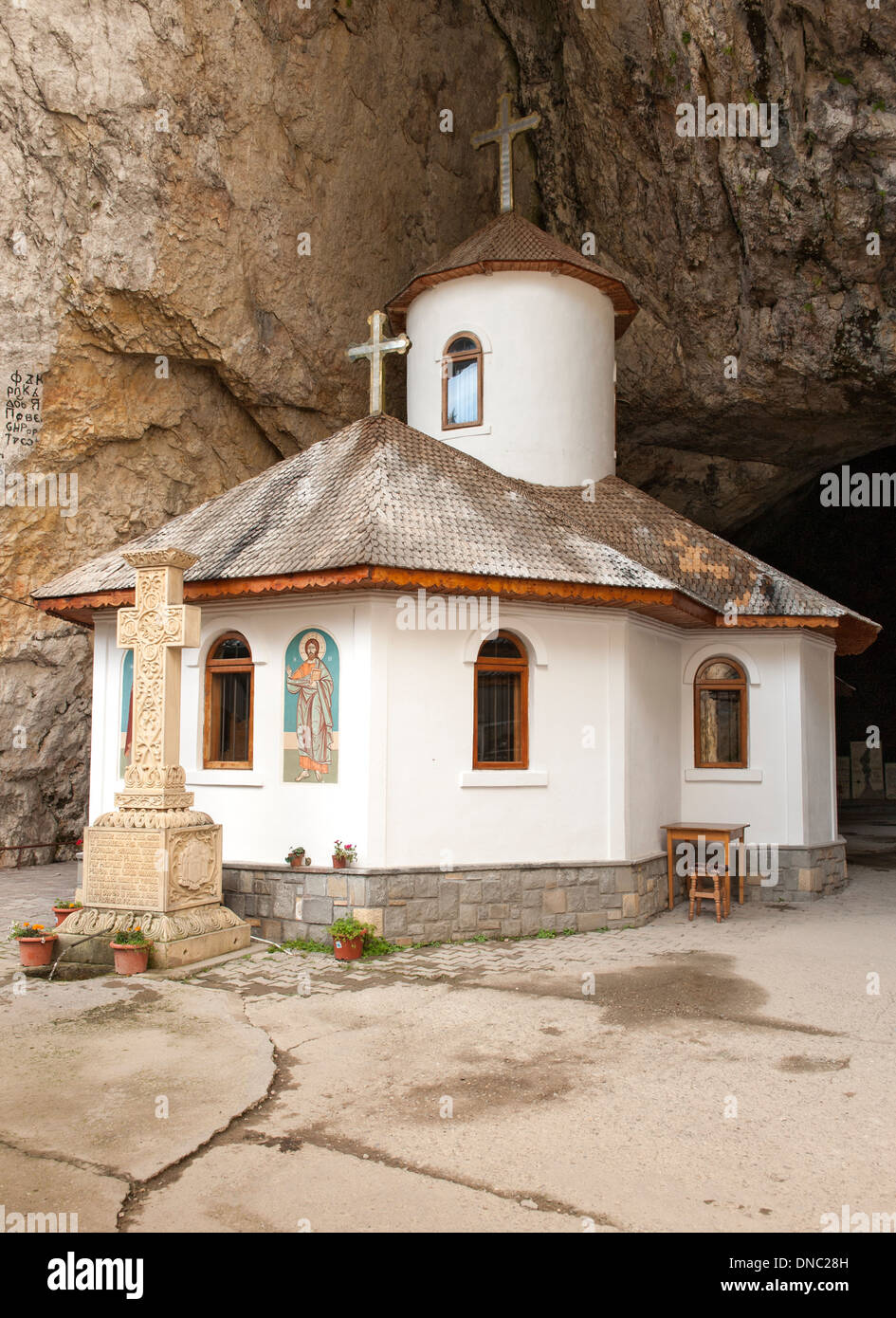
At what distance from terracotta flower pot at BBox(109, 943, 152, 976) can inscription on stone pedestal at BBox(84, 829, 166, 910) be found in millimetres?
445

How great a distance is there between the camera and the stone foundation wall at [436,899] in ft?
33.8

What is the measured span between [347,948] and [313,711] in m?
2.55

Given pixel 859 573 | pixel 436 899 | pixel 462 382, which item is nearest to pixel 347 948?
pixel 436 899

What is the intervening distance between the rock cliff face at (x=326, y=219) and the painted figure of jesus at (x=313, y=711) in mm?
7685

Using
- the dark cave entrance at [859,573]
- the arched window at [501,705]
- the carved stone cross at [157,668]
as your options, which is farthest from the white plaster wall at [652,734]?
the dark cave entrance at [859,573]

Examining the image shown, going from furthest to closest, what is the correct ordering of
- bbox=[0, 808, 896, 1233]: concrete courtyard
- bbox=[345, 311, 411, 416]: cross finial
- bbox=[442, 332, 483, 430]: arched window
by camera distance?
bbox=[442, 332, 483, 430]: arched window → bbox=[345, 311, 411, 416]: cross finial → bbox=[0, 808, 896, 1233]: concrete courtyard

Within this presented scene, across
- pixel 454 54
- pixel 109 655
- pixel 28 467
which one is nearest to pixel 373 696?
pixel 109 655

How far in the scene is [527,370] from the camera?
15133 millimetres

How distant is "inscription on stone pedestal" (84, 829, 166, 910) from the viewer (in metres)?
9.36

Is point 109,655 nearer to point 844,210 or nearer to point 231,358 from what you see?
point 231,358

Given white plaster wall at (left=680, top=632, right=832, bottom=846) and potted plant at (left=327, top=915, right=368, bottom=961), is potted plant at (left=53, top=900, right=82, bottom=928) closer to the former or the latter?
potted plant at (left=327, top=915, right=368, bottom=961)

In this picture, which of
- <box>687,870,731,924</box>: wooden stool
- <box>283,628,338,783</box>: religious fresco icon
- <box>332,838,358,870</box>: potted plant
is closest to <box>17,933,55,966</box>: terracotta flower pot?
<box>332,838,358,870</box>: potted plant

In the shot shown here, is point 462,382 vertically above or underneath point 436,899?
above

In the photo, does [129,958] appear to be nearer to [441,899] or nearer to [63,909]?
[63,909]
